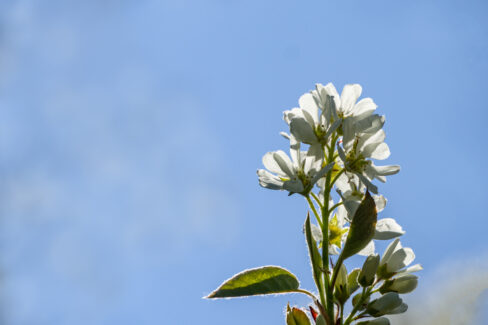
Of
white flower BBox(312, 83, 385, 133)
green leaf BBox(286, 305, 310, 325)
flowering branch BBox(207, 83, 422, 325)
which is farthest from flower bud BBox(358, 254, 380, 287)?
white flower BBox(312, 83, 385, 133)

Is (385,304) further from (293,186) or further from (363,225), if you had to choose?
(293,186)

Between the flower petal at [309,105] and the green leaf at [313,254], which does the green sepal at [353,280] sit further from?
the flower petal at [309,105]

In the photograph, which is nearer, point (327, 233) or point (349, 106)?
point (327, 233)

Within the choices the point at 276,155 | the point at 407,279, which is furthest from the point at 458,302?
the point at 276,155

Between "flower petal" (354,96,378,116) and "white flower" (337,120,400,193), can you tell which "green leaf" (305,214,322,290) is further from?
"flower petal" (354,96,378,116)

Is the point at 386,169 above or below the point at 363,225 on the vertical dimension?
above

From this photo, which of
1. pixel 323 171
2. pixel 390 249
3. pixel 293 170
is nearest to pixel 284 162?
pixel 293 170
